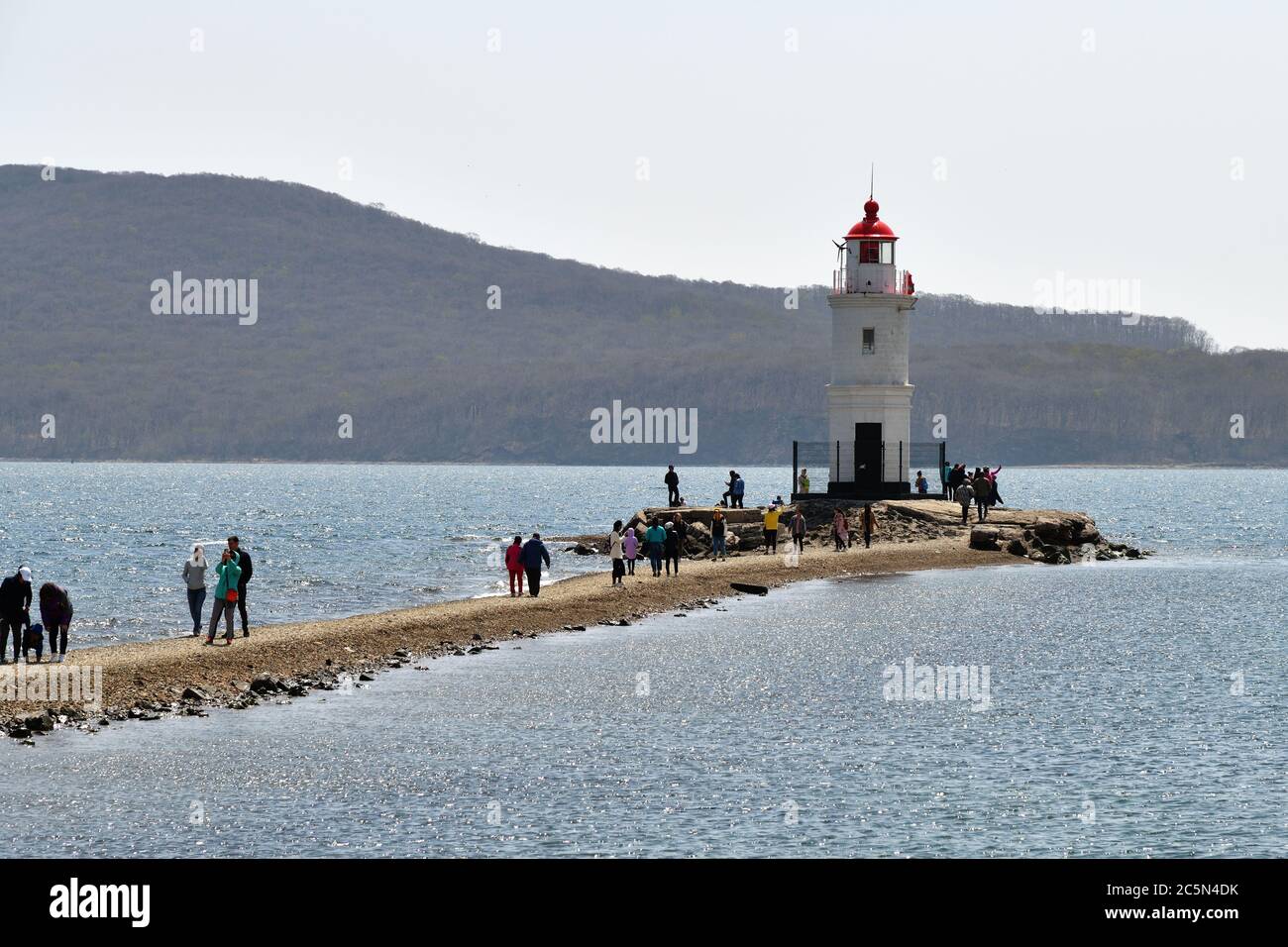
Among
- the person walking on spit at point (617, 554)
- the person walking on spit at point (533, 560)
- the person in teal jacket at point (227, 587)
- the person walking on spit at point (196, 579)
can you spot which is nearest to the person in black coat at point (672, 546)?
the person walking on spit at point (617, 554)

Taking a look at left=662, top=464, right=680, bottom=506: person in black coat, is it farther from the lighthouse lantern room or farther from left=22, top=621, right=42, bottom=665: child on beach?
left=22, top=621, right=42, bottom=665: child on beach

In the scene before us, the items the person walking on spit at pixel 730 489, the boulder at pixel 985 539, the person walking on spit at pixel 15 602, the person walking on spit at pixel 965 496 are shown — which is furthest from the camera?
the person walking on spit at pixel 965 496

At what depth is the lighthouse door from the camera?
54.9m

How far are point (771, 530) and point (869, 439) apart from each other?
733cm

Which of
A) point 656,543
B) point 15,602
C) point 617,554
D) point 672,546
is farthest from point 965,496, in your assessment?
point 15,602

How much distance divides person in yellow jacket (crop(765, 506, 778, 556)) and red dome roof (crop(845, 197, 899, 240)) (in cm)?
1115

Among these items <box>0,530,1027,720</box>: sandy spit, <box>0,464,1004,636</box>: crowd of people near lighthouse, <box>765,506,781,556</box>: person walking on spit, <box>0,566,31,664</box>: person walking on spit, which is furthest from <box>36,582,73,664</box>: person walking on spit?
<box>765,506,781,556</box>: person walking on spit

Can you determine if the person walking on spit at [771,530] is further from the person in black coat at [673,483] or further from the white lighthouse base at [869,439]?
the white lighthouse base at [869,439]

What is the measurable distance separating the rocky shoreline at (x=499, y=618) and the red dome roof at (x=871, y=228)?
30.5 feet

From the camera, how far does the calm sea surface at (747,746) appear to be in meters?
16.9

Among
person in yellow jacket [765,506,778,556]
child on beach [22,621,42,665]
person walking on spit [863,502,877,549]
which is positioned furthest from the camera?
person walking on spit [863,502,877,549]
